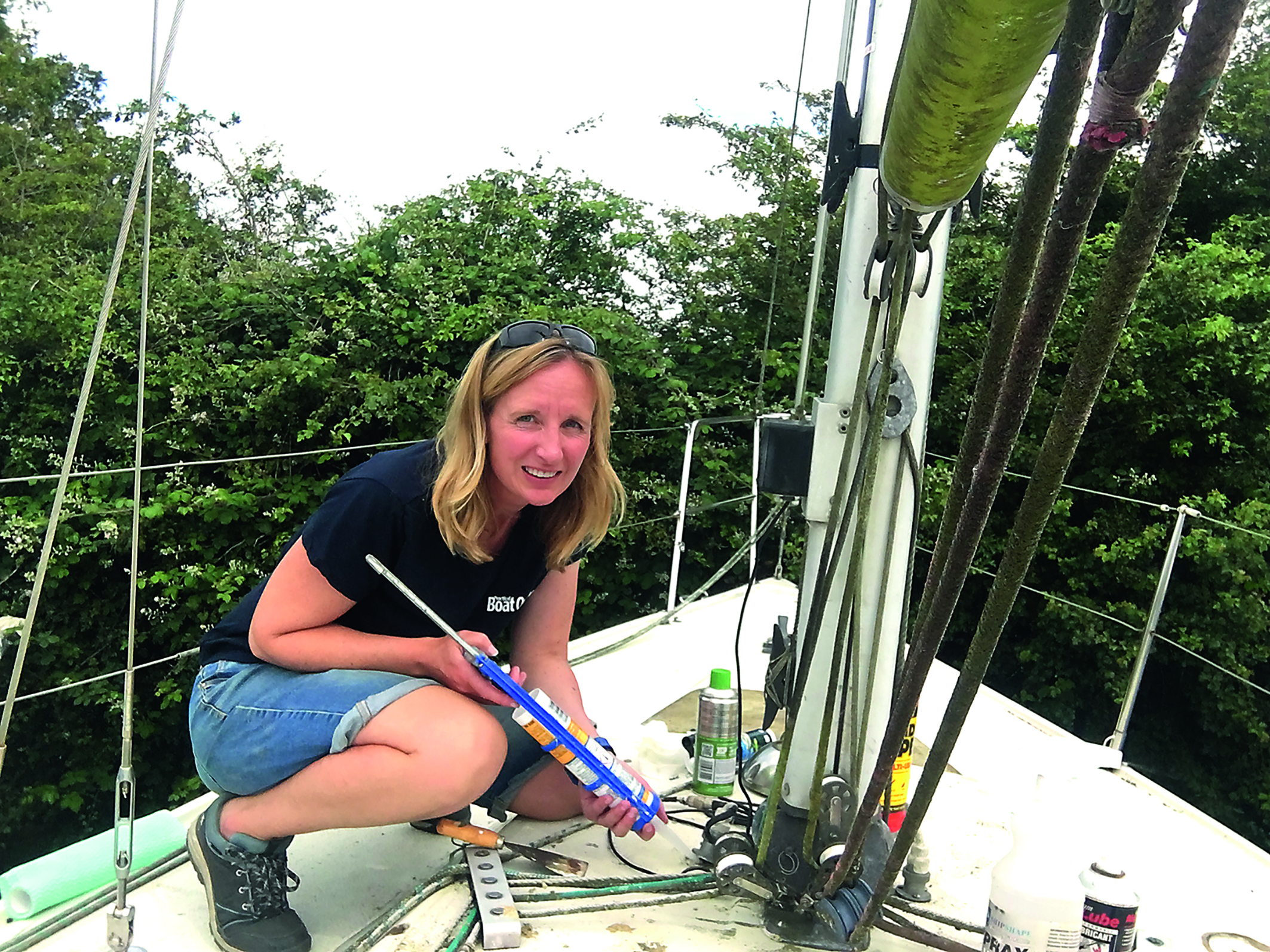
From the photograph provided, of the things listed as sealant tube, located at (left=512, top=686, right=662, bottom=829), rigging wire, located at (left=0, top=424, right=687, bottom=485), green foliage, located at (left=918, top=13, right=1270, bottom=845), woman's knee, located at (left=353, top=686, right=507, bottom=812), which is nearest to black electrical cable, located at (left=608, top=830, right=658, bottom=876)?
sealant tube, located at (left=512, top=686, right=662, bottom=829)

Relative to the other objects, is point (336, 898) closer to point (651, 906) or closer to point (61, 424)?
point (651, 906)

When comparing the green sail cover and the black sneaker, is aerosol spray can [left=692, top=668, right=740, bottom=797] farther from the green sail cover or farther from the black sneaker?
the green sail cover

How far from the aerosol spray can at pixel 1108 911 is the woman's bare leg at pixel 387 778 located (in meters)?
0.67

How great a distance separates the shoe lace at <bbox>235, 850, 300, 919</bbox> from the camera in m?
1.06

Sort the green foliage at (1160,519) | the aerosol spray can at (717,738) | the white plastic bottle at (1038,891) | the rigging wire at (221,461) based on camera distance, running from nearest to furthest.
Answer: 1. the white plastic bottle at (1038,891)
2. the aerosol spray can at (717,738)
3. the rigging wire at (221,461)
4. the green foliage at (1160,519)

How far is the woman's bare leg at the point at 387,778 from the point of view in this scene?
3.40 ft

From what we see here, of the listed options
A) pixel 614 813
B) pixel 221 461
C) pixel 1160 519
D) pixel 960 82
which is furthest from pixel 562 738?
pixel 1160 519

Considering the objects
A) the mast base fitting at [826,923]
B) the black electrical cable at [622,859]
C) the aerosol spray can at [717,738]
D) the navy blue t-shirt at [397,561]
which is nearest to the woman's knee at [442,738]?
the navy blue t-shirt at [397,561]

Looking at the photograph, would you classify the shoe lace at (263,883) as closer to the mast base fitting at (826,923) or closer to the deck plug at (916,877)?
the mast base fitting at (826,923)

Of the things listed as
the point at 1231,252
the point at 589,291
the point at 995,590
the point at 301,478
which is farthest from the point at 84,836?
the point at 1231,252

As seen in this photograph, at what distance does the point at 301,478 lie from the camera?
510 cm

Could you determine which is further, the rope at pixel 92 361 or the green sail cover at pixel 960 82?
the rope at pixel 92 361

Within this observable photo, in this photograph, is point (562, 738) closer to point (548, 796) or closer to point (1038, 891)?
point (548, 796)

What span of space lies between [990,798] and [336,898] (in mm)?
1081
